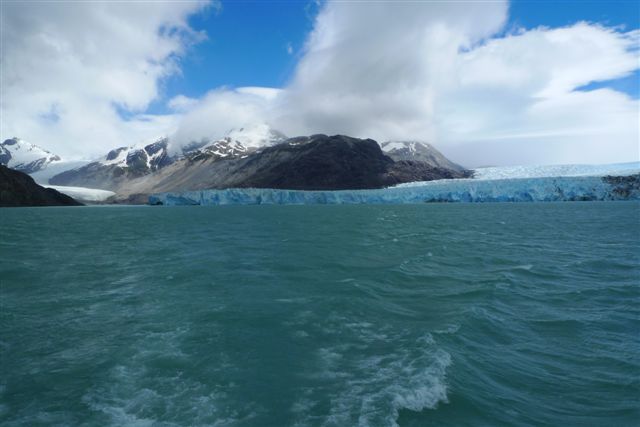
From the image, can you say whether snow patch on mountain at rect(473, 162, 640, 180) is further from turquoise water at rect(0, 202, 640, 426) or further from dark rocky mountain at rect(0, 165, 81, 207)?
dark rocky mountain at rect(0, 165, 81, 207)

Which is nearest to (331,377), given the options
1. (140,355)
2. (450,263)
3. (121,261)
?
(140,355)

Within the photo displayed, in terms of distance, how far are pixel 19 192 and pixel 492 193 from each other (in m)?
142

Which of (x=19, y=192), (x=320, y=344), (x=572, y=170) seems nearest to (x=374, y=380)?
(x=320, y=344)

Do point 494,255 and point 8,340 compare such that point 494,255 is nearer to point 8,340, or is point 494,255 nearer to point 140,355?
point 140,355

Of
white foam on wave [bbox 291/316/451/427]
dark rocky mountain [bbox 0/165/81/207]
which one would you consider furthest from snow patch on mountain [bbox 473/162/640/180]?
dark rocky mountain [bbox 0/165/81/207]

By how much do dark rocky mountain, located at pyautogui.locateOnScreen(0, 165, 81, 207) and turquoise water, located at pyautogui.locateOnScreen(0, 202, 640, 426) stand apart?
13666 centimetres

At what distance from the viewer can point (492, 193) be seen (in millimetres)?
107188

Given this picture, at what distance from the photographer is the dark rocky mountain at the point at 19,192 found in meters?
128

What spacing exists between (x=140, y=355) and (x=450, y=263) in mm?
15104

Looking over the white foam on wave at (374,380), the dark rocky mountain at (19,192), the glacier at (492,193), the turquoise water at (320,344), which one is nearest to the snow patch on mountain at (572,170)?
the glacier at (492,193)

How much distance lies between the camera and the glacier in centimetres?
10181

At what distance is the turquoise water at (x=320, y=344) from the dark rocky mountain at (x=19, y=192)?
137 metres

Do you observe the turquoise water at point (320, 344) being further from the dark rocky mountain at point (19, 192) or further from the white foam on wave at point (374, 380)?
the dark rocky mountain at point (19, 192)

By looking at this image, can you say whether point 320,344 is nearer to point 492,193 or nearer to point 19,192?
point 492,193
